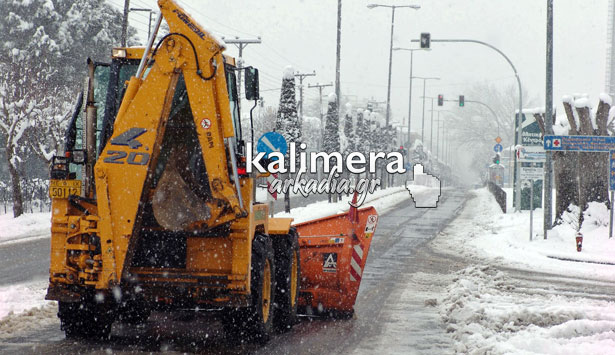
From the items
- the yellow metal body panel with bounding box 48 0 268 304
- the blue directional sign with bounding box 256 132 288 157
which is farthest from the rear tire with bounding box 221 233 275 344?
the blue directional sign with bounding box 256 132 288 157

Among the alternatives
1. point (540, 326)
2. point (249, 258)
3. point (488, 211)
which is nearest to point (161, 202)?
point (249, 258)

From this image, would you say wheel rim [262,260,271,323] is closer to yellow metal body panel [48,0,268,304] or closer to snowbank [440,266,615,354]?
yellow metal body panel [48,0,268,304]

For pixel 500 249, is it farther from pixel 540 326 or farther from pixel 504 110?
pixel 504 110

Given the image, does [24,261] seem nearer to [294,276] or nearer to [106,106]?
[294,276]

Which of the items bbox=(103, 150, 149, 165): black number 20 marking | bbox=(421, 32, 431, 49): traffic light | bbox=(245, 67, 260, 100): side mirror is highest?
bbox=(421, 32, 431, 49): traffic light

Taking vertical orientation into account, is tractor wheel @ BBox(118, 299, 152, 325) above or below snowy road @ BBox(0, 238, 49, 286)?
above

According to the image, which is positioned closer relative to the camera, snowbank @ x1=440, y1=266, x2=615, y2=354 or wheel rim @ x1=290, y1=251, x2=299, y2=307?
snowbank @ x1=440, y1=266, x2=615, y2=354

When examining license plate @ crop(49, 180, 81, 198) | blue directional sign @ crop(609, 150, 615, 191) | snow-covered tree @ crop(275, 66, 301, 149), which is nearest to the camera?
license plate @ crop(49, 180, 81, 198)

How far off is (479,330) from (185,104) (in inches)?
174

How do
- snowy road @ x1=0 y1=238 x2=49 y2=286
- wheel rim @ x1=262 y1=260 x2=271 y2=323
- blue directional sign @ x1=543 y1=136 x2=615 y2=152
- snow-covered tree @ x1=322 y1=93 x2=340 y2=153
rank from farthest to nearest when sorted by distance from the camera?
1. snow-covered tree @ x1=322 y1=93 x2=340 y2=153
2. blue directional sign @ x1=543 y1=136 x2=615 y2=152
3. snowy road @ x1=0 y1=238 x2=49 y2=286
4. wheel rim @ x1=262 y1=260 x2=271 y2=323

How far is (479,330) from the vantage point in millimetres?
9852

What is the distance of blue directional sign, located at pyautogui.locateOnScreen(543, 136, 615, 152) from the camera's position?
22.0m

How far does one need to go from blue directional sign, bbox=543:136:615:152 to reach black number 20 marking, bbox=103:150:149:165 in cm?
1674

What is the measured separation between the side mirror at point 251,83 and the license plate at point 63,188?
2.15 meters
